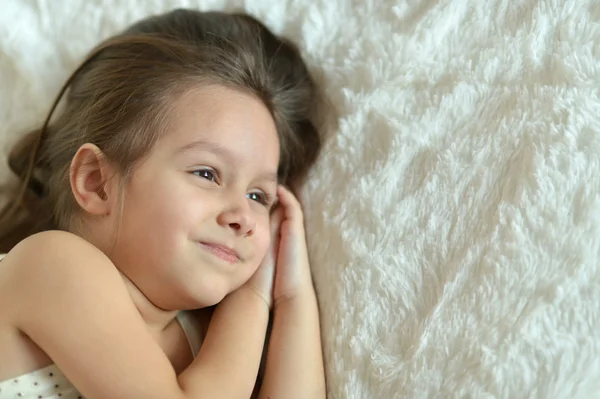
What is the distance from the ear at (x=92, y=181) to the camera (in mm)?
861

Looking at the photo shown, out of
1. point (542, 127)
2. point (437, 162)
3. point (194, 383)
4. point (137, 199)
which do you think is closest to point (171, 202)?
point (137, 199)

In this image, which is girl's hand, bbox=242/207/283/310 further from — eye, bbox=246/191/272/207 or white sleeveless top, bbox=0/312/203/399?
white sleeveless top, bbox=0/312/203/399

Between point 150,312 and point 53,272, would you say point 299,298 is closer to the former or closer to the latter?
point 150,312

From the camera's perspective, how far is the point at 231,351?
33.4 inches

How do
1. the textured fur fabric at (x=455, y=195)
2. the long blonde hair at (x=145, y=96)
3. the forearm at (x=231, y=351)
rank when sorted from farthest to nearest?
the long blonde hair at (x=145, y=96) → the forearm at (x=231, y=351) → the textured fur fabric at (x=455, y=195)

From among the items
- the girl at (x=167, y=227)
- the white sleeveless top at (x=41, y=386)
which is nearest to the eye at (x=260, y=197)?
the girl at (x=167, y=227)

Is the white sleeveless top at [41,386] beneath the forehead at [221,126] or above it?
beneath

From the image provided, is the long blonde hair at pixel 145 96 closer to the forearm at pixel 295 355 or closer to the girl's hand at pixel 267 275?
the girl's hand at pixel 267 275

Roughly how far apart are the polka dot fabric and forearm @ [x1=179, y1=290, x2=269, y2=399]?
14cm

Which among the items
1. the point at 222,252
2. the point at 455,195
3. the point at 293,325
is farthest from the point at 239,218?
the point at 455,195

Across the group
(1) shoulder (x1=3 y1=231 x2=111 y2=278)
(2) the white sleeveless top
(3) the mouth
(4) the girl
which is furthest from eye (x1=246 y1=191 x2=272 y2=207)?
(2) the white sleeveless top

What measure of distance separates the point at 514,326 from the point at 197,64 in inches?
22.9

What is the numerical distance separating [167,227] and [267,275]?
0.20 meters

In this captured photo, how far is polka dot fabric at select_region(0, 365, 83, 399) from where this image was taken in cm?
73
